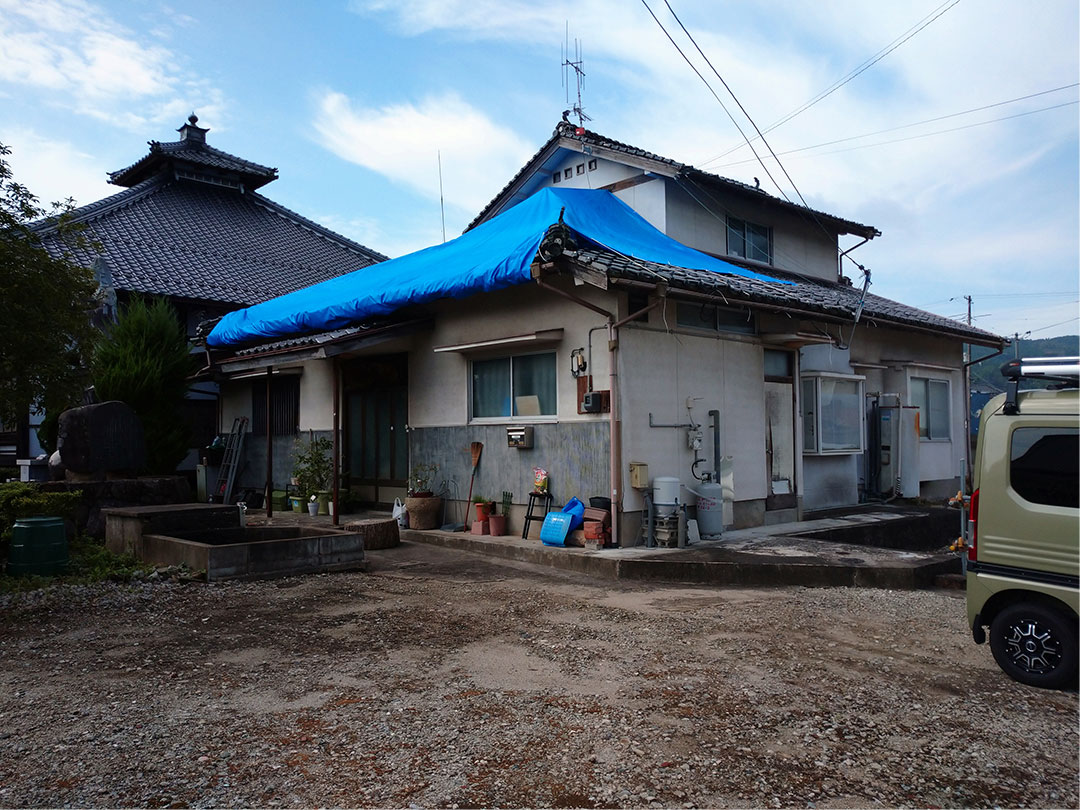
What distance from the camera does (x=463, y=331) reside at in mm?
11180

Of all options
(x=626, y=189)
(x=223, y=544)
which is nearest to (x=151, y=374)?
(x=223, y=544)

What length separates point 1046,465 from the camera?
181 inches

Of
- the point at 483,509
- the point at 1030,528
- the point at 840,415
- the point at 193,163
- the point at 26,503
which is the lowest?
the point at 483,509

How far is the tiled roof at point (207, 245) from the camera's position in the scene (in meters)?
17.4

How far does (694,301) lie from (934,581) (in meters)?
4.02

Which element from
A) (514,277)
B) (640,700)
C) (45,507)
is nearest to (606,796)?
(640,700)

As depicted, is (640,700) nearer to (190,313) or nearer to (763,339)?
(763,339)

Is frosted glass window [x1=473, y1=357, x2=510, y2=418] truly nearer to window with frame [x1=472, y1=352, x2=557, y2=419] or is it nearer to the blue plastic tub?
window with frame [x1=472, y1=352, x2=557, y2=419]

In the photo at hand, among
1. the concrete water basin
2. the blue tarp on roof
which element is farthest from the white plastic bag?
the blue tarp on roof

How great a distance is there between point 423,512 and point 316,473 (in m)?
3.13

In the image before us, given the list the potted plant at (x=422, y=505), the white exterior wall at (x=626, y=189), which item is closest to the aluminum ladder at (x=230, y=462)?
the potted plant at (x=422, y=505)

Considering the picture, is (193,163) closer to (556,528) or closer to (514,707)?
(556,528)

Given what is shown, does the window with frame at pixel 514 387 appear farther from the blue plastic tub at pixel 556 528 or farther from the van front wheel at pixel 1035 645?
the van front wheel at pixel 1035 645

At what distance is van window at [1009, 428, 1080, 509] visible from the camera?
14.8ft
